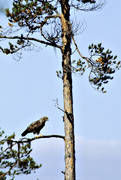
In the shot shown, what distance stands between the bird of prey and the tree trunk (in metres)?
2.09

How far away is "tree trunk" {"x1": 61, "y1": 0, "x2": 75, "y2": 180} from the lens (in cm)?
1168

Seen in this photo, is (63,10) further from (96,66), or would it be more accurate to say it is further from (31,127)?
(31,127)

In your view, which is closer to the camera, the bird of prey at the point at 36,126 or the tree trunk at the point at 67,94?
the tree trunk at the point at 67,94

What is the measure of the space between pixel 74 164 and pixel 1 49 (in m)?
4.92

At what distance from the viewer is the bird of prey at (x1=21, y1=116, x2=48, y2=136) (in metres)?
13.5

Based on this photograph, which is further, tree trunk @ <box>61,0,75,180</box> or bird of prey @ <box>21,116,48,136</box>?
bird of prey @ <box>21,116,48,136</box>

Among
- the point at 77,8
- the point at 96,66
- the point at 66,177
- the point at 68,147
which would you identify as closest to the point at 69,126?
the point at 68,147

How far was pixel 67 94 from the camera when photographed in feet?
39.5

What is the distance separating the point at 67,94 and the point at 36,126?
8.12 ft

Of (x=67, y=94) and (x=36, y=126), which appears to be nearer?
(x=67, y=94)

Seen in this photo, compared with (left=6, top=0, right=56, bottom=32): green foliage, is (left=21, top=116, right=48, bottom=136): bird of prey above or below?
below

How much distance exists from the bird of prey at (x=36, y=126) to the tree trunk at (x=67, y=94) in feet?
6.87

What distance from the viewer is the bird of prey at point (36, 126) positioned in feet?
44.2

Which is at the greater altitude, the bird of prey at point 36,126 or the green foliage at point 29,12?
the green foliage at point 29,12
